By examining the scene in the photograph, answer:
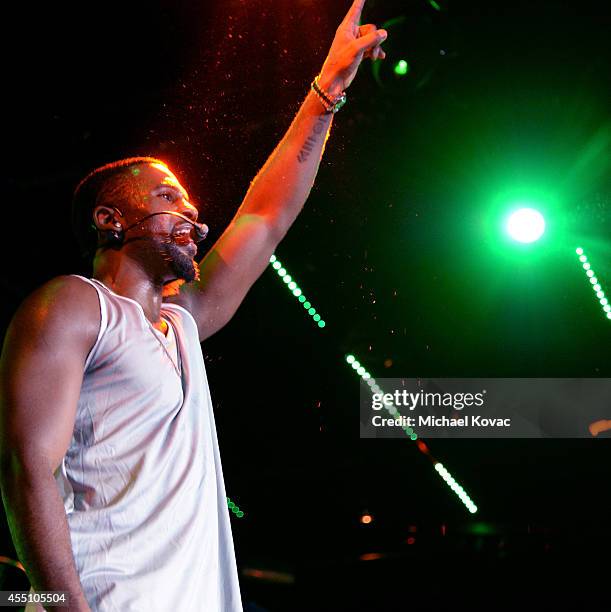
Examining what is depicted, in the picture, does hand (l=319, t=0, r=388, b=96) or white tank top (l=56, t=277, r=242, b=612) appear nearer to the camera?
white tank top (l=56, t=277, r=242, b=612)

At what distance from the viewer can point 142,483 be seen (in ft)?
6.64

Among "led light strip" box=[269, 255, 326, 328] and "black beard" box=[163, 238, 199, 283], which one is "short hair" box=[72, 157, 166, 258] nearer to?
"black beard" box=[163, 238, 199, 283]

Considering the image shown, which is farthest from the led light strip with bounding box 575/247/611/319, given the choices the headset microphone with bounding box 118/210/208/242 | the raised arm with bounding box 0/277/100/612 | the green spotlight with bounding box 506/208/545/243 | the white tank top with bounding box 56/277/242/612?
the raised arm with bounding box 0/277/100/612

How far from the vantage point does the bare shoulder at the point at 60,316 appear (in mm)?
1966

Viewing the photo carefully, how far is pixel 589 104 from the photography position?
5.66m

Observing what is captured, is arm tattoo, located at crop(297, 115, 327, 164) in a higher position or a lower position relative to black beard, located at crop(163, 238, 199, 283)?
higher

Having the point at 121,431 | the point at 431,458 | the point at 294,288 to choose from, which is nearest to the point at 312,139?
the point at 121,431

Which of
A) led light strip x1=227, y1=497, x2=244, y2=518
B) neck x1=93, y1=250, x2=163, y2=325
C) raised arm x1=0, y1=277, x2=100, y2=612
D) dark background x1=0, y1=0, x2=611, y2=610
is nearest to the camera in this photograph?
raised arm x1=0, y1=277, x2=100, y2=612

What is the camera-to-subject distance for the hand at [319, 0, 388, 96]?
286 centimetres

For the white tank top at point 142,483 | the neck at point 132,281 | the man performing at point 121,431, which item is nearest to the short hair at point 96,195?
the man performing at point 121,431

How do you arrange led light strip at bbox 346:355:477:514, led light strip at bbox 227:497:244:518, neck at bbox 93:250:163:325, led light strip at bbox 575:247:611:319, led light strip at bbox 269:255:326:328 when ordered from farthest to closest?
1. led light strip at bbox 346:355:477:514
2. led light strip at bbox 575:247:611:319
3. led light strip at bbox 269:255:326:328
4. led light strip at bbox 227:497:244:518
5. neck at bbox 93:250:163:325

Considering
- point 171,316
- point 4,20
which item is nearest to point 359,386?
point 4,20

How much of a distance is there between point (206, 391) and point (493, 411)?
4.51 meters

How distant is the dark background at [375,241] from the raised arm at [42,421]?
9.21ft
